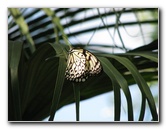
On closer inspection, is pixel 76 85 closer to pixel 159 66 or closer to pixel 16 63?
pixel 16 63

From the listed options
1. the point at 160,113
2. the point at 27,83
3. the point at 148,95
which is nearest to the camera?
the point at 148,95

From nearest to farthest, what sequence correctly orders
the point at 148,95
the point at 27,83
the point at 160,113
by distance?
the point at 148,95 → the point at 27,83 → the point at 160,113

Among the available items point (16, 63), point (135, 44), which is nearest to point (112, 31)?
point (135, 44)
